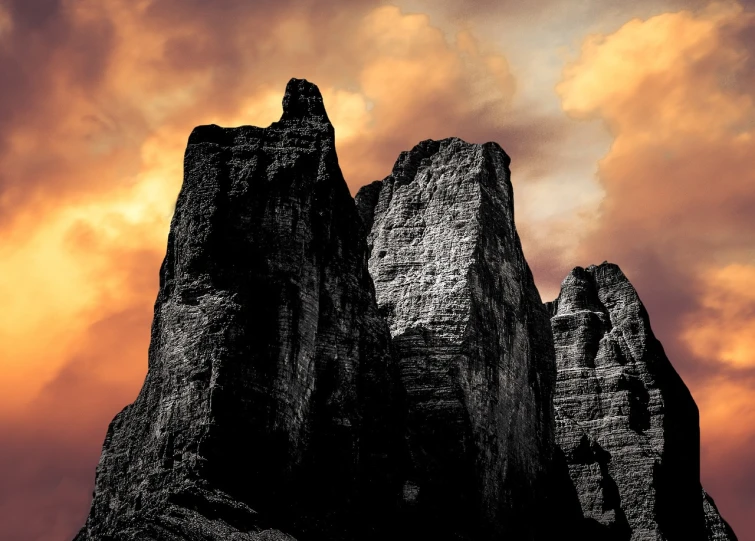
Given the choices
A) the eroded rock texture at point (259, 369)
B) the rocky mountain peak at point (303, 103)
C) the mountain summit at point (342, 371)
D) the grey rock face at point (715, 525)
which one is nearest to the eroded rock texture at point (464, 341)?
the mountain summit at point (342, 371)

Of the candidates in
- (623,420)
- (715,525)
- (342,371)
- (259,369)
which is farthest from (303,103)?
(715,525)

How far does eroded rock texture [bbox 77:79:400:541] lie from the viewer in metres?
54.9

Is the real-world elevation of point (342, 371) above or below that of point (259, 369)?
above

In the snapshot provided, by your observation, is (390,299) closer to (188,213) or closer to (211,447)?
(188,213)

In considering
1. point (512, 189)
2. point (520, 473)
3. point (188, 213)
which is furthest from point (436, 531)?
point (512, 189)

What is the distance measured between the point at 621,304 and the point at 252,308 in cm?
4149

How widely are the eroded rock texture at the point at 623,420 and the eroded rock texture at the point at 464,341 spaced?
19.0 feet

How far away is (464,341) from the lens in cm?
7125

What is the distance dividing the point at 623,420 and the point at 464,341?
21042mm

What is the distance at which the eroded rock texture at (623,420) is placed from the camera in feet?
282

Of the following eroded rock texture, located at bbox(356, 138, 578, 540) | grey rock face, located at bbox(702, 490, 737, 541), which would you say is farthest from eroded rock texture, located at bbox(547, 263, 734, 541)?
eroded rock texture, located at bbox(356, 138, 578, 540)

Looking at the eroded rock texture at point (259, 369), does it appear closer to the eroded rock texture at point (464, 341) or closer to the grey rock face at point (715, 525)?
the eroded rock texture at point (464, 341)

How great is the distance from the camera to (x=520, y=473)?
73.8 meters

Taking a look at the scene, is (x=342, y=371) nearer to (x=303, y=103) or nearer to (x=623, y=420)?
(x=303, y=103)
